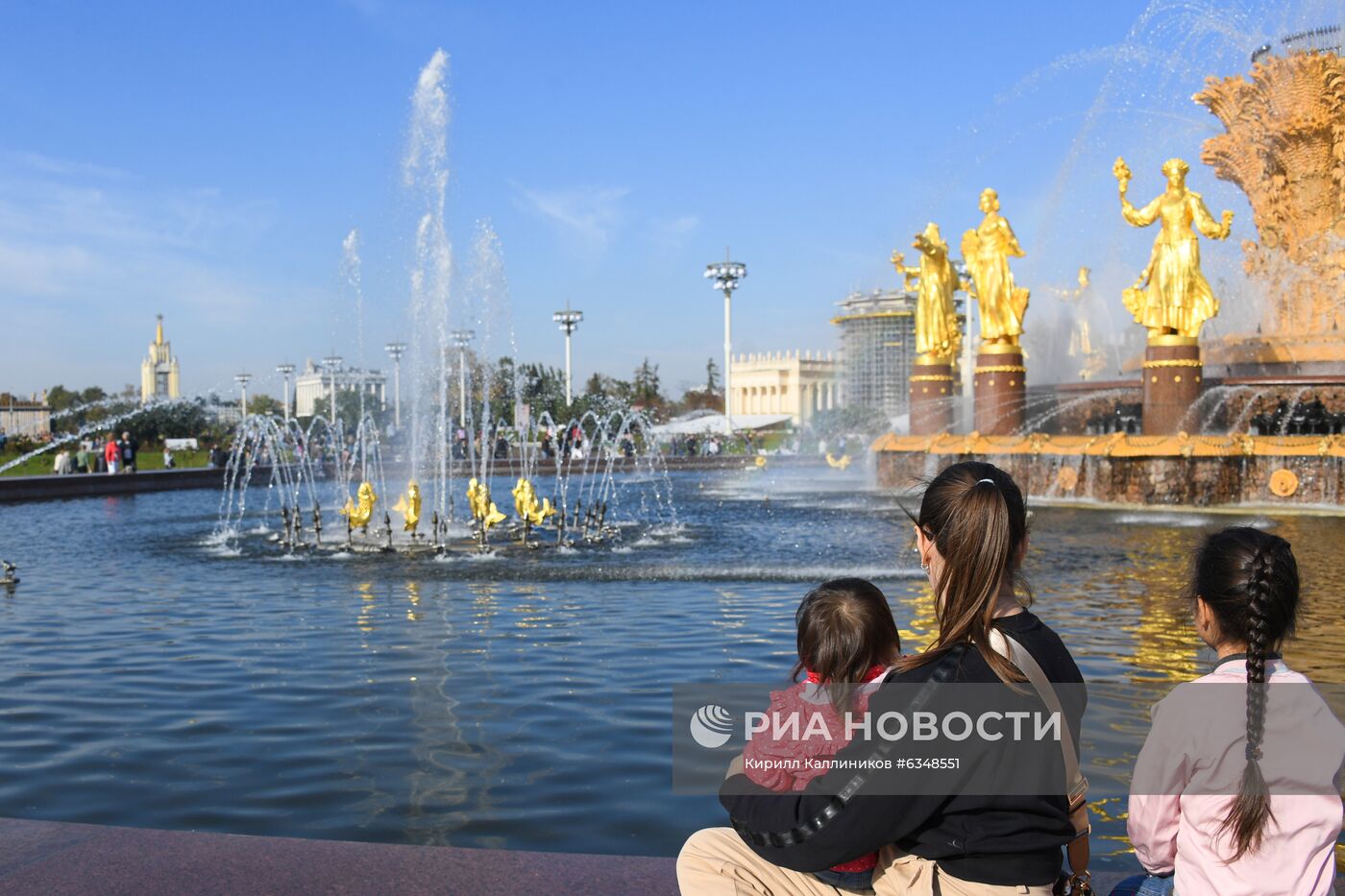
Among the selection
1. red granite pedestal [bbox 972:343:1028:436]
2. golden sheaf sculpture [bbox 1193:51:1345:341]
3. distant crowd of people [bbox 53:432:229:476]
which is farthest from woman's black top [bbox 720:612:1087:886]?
distant crowd of people [bbox 53:432:229:476]

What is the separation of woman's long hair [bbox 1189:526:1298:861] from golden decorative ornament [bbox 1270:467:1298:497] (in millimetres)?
17391

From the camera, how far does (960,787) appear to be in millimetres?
2348

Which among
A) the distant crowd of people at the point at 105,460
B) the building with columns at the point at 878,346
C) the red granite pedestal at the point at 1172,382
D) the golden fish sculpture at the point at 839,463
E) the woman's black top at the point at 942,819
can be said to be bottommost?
the woman's black top at the point at 942,819

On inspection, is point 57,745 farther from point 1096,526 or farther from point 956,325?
point 956,325

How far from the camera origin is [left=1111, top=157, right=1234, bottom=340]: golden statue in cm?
1998

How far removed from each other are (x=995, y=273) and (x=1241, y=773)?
21.4 meters

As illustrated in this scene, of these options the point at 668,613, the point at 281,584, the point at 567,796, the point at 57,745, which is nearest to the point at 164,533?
the point at 281,584

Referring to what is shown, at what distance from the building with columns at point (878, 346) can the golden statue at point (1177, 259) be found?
63.6 metres

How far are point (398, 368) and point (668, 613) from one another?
21970mm

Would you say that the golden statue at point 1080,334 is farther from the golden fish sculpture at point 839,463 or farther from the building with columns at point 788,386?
the building with columns at point 788,386

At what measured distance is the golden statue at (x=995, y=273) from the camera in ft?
74.1

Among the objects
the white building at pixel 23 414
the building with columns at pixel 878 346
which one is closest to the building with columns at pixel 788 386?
the building with columns at pixel 878 346

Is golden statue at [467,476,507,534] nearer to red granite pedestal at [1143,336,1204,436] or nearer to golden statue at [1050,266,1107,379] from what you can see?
red granite pedestal at [1143,336,1204,436]

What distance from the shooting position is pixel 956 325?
83.9 ft
